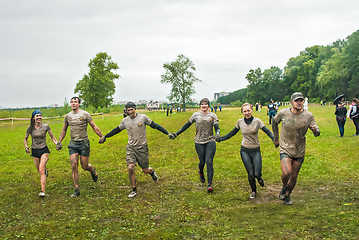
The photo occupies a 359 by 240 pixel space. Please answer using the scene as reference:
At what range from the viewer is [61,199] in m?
8.17

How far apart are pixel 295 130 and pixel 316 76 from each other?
108m

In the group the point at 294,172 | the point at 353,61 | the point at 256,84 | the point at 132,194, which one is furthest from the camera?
the point at 256,84

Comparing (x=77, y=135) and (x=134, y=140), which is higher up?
(x=77, y=135)

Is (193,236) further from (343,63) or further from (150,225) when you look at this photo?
(343,63)

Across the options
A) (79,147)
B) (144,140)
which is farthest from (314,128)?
(79,147)

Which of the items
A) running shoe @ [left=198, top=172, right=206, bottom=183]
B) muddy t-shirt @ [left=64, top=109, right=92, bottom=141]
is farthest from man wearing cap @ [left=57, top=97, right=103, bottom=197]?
running shoe @ [left=198, top=172, right=206, bottom=183]

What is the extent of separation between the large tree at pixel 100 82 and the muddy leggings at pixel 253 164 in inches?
2925

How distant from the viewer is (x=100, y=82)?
261 feet

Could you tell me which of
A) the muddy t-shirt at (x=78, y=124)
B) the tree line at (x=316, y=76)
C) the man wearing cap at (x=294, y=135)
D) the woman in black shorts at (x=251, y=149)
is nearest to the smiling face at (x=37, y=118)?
the muddy t-shirt at (x=78, y=124)

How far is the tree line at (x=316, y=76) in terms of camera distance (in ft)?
254

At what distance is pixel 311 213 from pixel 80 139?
5.79 m

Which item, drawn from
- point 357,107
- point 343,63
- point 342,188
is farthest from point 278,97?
point 342,188

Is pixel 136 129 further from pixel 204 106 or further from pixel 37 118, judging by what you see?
pixel 37 118

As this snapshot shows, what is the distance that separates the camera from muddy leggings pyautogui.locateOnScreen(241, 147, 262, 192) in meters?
7.73
